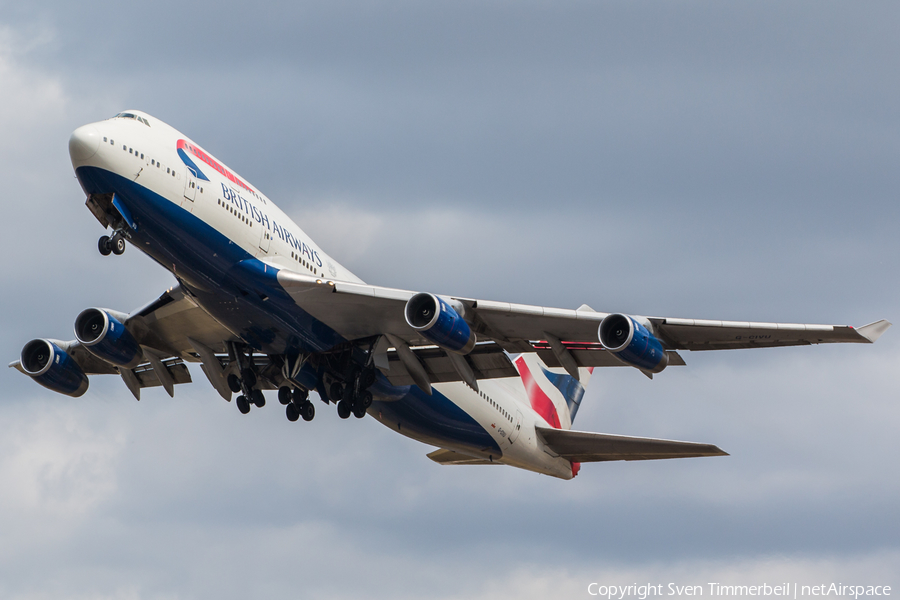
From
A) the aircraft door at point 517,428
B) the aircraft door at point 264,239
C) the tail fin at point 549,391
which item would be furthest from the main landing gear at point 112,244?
the tail fin at point 549,391

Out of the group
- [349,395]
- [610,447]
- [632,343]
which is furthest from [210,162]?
[610,447]

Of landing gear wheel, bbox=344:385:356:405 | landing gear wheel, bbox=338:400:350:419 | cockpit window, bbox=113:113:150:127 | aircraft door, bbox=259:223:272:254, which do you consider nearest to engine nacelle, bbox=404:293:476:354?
aircraft door, bbox=259:223:272:254

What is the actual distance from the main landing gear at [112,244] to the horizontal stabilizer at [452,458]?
57.5ft

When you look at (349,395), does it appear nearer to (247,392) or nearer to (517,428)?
(247,392)

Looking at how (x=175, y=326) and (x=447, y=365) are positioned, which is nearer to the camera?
(x=447, y=365)

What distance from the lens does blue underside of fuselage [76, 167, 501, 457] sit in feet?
95.6

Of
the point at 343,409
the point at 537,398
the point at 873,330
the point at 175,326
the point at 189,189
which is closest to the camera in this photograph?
the point at 873,330

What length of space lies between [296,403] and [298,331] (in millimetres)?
4426

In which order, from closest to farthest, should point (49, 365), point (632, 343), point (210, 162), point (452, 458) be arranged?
1. point (632, 343)
2. point (210, 162)
3. point (49, 365)
4. point (452, 458)

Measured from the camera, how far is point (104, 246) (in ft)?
95.8

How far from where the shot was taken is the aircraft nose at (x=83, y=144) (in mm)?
28484

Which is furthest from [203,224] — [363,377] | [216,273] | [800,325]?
[800,325]

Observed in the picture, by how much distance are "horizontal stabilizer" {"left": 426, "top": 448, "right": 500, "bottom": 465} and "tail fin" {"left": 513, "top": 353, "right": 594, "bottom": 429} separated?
9.92 ft

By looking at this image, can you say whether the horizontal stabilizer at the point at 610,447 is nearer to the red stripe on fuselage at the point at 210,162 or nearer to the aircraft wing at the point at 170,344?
the aircraft wing at the point at 170,344
